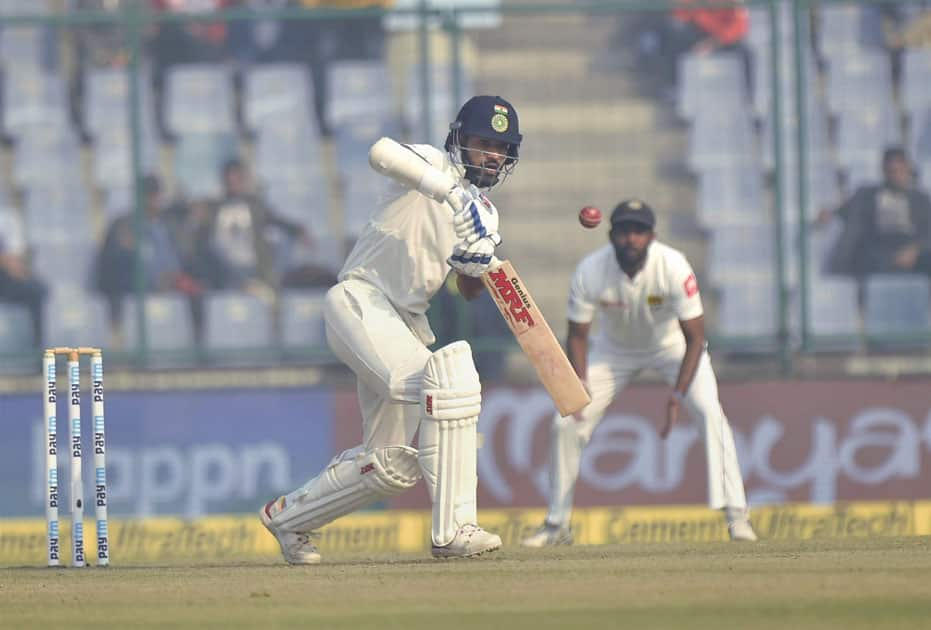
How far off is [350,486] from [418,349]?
595 mm

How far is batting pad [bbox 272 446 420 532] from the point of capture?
21.0 ft

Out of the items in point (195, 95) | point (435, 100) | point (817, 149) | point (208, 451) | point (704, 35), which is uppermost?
point (704, 35)

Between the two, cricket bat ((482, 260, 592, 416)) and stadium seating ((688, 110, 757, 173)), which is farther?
stadium seating ((688, 110, 757, 173))

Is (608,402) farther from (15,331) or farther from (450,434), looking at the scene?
(15,331)

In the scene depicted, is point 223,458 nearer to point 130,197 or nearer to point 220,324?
point 220,324

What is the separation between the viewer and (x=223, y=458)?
10.9m

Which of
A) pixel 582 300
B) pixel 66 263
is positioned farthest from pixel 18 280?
pixel 582 300

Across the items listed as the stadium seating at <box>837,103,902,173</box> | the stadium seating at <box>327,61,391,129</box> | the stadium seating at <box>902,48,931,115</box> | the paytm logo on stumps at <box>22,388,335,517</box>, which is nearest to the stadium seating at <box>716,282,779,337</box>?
the stadium seating at <box>837,103,902,173</box>

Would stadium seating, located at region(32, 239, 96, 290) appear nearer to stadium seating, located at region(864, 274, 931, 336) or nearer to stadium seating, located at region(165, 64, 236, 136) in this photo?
stadium seating, located at region(165, 64, 236, 136)

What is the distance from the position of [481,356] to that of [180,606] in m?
6.18

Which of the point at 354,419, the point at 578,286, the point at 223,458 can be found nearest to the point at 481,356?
the point at 354,419

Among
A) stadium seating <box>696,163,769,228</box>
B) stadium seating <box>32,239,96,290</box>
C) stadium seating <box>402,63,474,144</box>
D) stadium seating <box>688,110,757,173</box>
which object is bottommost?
stadium seating <box>32,239,96,290</box>

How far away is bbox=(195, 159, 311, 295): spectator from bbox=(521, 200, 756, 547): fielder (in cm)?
307

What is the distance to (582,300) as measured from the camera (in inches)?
356
